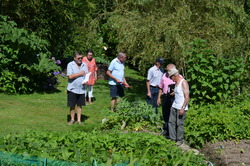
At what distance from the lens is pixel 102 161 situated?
4.82m

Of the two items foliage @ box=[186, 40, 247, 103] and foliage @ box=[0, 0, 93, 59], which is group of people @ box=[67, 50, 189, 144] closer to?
foliage @ box=[186, 40, 247, 103]

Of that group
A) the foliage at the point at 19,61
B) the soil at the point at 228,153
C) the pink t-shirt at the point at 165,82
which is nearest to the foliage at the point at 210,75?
the pink t-shirt at the point at 165,82

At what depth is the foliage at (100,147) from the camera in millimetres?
4902

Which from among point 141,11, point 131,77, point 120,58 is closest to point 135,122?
point 120,58

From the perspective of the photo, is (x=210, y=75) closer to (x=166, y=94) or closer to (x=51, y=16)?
(x=166, y=94)

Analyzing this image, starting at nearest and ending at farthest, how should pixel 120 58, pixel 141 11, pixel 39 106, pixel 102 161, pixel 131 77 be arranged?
pixel 102 161 → pixel 120 58 → pixel 39 106 → pixel 141 11 → pixel 131 77

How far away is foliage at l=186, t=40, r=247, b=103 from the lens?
29.4 ft

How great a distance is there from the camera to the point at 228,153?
6.93 m

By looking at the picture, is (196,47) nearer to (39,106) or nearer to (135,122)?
(135,122)

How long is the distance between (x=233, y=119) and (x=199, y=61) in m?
1.78

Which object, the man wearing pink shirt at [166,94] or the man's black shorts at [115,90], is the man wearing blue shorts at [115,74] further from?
the man wearing pink shirt at [166,94]

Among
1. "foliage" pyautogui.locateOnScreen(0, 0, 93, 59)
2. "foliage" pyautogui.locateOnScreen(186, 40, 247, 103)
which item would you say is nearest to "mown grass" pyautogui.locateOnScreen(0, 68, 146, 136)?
"foliage" pyautogui.locateOnScreen(186, 40, 247, 103)

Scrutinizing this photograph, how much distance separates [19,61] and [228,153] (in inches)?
286

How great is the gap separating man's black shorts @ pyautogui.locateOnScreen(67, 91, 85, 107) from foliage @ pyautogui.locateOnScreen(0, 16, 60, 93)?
11.9 ft
